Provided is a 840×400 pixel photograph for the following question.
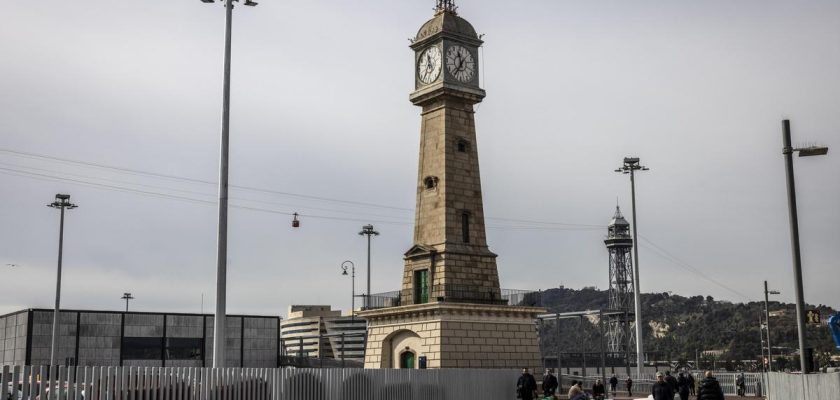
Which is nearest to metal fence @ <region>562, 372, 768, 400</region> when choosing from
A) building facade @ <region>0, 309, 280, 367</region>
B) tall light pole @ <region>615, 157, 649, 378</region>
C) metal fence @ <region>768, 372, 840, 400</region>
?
tall light pole @ <region>615, 157, 649, 378</region>

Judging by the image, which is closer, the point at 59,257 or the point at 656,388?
the point at 656,388

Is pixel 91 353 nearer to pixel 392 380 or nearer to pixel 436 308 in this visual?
pixel 436 308

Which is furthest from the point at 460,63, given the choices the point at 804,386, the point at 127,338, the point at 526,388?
the point at 127,338

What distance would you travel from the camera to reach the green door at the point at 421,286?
4619cm

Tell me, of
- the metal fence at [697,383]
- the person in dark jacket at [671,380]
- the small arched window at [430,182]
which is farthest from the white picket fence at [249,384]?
the metal fence at [697,383]

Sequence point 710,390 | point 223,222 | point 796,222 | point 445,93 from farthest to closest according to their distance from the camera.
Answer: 1. point 445,93
2. point 223,222
3. point 710,390
4. point 796,222

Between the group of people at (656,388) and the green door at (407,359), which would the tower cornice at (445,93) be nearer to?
the green door at (407,359)

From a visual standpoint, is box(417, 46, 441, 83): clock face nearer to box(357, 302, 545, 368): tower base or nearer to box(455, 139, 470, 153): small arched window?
box(455, 139, 470, 153): small arched window

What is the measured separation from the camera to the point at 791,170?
23812 millimetres

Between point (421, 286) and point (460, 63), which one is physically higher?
point (460, 63)

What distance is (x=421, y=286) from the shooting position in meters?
46.5

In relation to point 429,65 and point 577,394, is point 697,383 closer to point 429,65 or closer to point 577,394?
point 429,65

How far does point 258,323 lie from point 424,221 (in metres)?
41.6

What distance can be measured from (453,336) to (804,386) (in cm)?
2294
